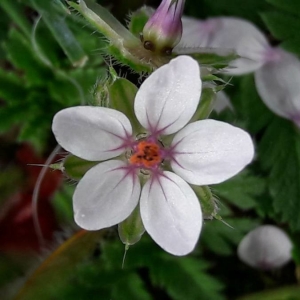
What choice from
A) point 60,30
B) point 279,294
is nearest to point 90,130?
point 60,30

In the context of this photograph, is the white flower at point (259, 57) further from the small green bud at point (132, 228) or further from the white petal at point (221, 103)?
the small green bud at point (132, 228)

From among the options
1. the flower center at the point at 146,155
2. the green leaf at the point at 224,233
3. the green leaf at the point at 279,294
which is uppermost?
the flower center at the point at 146,155

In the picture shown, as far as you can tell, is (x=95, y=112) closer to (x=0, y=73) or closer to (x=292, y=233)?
(x=0, y=73)

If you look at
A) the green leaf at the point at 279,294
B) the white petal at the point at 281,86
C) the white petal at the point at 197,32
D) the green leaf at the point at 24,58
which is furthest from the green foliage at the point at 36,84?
the green leaf at the point at 279,294

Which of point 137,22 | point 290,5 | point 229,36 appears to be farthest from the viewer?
point 229,36

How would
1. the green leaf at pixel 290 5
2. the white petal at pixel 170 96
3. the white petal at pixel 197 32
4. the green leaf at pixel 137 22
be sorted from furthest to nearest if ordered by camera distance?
the white petal at pixel 197 32
the green leaf at pixel 290 5
the green leaf at pixel 137 22
the white petal at pixel 170 96

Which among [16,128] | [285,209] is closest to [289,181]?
[285,209]

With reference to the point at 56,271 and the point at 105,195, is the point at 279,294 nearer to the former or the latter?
the point at 56,271
